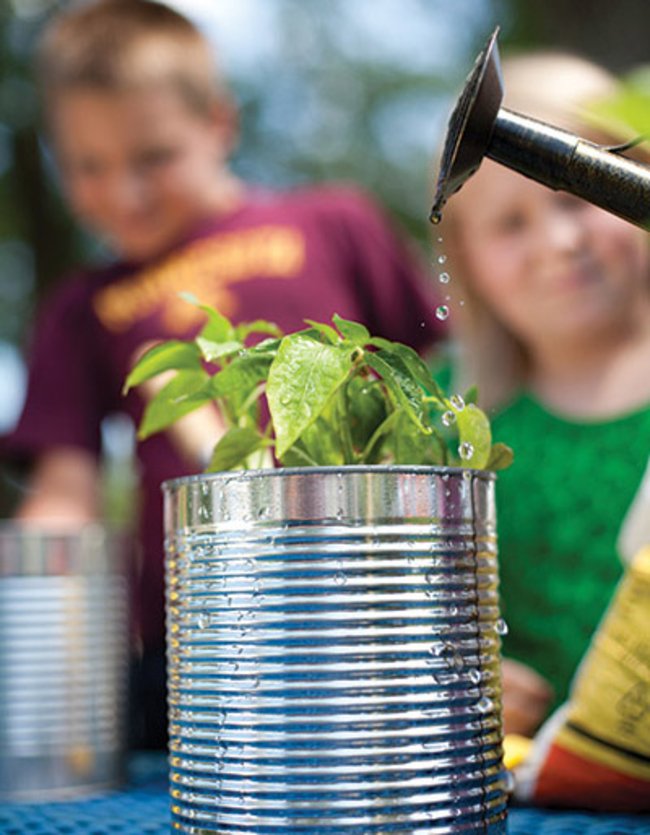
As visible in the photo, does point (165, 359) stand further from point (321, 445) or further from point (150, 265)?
point (150, 265)

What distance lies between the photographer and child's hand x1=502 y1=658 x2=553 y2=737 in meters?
1.24

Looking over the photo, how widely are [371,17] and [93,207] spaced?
532 cm

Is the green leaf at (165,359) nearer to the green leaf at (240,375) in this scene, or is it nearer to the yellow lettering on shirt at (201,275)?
the green leaf at (240,375)

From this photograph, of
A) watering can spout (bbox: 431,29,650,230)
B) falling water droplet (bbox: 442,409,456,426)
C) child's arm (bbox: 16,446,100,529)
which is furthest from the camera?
child's arm (bbox: 16,446,100,529)

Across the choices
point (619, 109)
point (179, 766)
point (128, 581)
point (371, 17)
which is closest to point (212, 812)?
point (179, 766)

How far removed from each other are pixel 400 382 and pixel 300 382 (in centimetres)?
8

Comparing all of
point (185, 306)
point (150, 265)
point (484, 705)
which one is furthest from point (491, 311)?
point (484, 705)

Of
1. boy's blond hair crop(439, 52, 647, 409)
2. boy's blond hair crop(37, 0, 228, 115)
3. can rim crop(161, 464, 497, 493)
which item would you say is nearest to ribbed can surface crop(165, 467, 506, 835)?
can rim crop(161, 464, 497, 493)

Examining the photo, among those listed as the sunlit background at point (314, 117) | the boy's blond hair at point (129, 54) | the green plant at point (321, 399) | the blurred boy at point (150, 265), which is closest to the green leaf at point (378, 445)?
the green plant at point (321, 399)

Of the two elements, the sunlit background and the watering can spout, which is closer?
the watering can spout

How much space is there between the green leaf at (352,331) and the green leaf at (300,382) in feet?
0.06

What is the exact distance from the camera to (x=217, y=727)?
676 mm

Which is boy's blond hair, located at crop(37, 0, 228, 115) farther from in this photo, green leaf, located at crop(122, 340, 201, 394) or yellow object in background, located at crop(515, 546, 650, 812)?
yellow object in background, located at crop(515, 546, 650, 812)

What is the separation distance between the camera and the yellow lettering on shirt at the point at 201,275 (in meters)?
1.78
